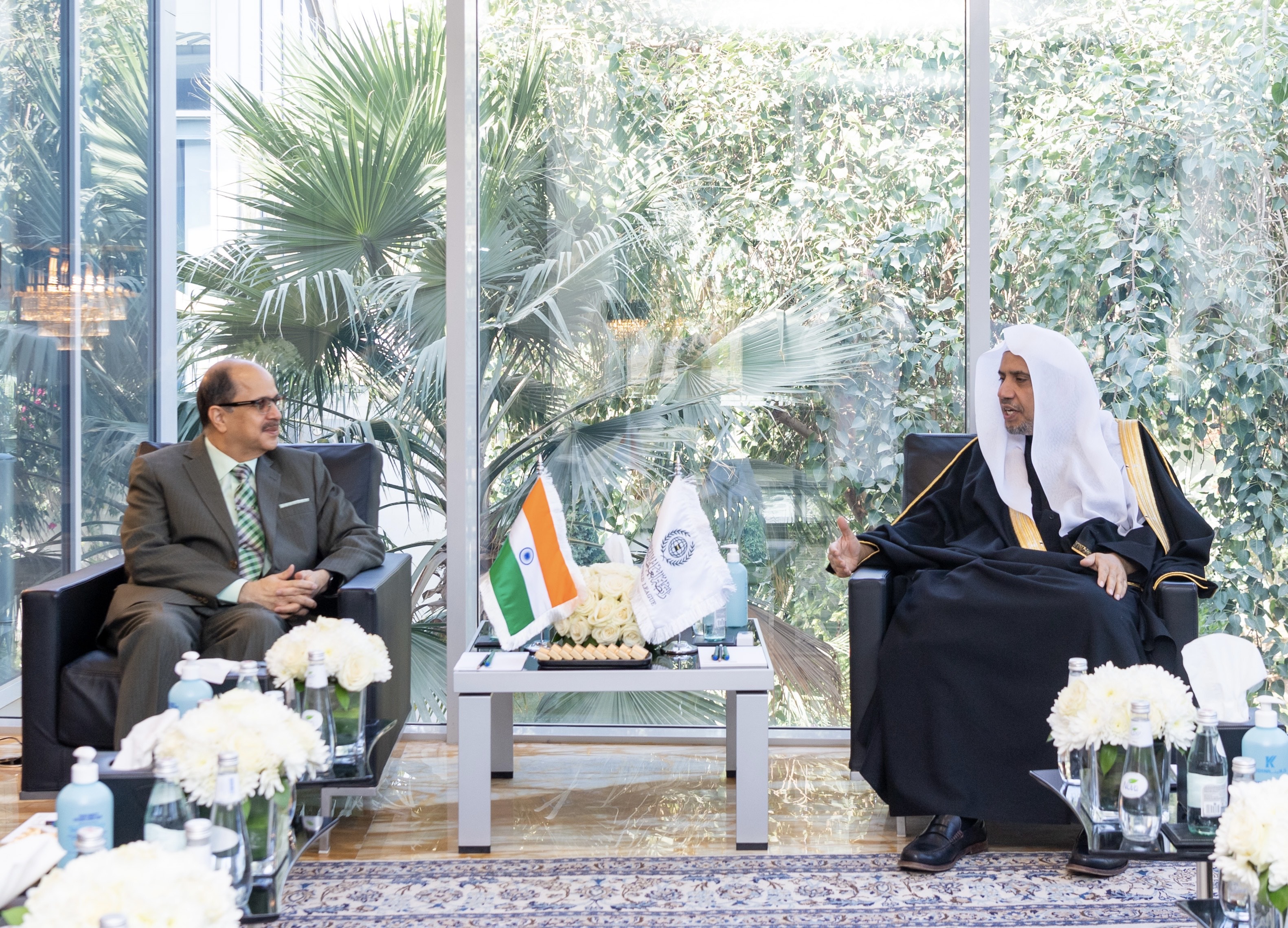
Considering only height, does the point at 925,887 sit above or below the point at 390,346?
below

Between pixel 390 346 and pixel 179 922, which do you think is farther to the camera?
pixel 390 346

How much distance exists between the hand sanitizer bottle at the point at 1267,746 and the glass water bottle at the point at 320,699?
1607 millimetres

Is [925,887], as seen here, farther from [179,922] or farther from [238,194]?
[238,194]

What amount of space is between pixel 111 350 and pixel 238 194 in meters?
0.68

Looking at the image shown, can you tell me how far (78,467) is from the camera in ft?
12.8

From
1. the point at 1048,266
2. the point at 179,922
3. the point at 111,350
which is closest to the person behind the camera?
the point at 179,922

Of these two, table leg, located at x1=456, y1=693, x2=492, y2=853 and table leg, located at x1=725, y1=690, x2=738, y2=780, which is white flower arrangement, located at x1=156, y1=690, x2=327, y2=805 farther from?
table leg, located at x1=725, y1=690, x2=738, y2=780

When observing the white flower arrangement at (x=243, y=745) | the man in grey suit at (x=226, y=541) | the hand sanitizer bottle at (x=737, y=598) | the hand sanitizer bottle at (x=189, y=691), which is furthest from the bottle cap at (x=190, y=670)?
the hand sanitizer bottle at (x=737, y=598)

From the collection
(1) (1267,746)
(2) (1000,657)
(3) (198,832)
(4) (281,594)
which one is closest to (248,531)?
(4) (281,594)

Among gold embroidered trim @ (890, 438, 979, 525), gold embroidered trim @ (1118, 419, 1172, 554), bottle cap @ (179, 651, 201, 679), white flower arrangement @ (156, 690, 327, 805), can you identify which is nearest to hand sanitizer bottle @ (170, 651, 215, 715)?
bottle cap @ (179, 651, 201, 679)

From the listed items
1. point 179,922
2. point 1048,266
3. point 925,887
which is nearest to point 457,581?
A: point 925,887

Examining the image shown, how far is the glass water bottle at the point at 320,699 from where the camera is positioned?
2184 millimetres

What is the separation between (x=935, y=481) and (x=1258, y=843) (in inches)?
75.3

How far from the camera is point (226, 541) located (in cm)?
306
